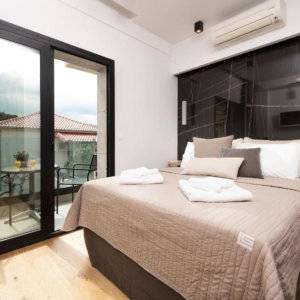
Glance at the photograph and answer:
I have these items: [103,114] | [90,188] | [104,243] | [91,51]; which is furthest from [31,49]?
[104,243]

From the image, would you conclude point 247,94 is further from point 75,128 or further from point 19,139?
point 75,128

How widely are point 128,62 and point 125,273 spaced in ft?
8.64

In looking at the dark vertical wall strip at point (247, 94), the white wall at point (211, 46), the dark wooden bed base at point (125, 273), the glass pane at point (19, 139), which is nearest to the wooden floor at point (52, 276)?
the dark wooden bed base at point (125, 273)

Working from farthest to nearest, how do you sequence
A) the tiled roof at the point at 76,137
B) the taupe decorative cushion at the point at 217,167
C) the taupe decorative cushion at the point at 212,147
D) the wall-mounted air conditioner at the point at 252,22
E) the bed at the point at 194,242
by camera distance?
the tiled roof at the point at 76,137 → the taupe decorative cushion at the point at 212,147 → the wall-mounted air conditioner at the point at 252,22 → the taupe decorative cushion at the point at 217,167 → the bed at the point at 194,242

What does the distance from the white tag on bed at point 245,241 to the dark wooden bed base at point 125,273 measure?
48cm

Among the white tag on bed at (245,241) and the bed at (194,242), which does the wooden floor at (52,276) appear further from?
the white tag on bed at (245,241)

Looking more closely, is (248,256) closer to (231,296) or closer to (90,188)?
(231,296)

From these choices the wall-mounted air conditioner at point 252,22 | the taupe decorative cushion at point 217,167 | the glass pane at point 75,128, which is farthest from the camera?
the glass pane at point 75,128

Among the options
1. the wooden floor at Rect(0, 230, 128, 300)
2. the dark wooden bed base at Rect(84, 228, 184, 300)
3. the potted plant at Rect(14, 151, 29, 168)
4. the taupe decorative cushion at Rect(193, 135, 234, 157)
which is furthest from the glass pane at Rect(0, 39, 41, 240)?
the taupe decorative cushion at Rect(193, 135, 234, 157)

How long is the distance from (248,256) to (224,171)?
132cm

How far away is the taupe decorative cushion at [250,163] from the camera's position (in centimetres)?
217

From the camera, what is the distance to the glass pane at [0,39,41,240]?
2.16 m

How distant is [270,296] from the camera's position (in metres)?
0.77

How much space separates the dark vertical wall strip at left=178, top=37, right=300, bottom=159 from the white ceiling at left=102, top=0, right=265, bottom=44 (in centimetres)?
58
